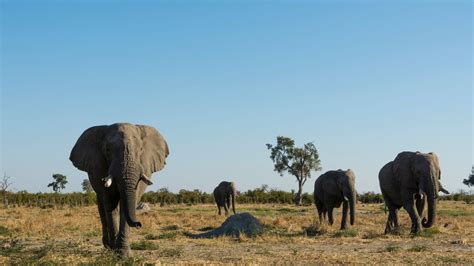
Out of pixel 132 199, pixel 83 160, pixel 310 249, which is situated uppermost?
pixel 83 160

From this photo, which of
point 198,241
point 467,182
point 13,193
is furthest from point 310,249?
point 467,182

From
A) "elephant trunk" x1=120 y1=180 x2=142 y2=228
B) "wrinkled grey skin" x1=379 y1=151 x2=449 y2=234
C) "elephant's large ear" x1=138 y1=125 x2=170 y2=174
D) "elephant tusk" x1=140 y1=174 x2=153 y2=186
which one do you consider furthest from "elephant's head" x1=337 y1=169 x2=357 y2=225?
"elephant trunk" x1=120 y1=180 x2=142 y2=228

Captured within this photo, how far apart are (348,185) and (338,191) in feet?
3.34

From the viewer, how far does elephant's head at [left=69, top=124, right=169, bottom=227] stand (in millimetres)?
12109

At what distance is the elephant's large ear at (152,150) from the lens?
13141 mm

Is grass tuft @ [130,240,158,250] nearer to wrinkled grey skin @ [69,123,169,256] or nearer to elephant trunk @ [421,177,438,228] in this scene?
wrinkled grey skin @ [69,123,169,256]

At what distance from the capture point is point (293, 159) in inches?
3329

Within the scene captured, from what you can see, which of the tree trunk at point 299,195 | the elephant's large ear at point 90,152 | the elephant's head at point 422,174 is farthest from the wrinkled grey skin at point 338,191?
the tree trunk at point 299,195

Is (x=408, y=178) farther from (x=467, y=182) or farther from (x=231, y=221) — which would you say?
(x=467, y=182)

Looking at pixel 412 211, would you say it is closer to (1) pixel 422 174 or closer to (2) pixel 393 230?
(2) pixel 393 230

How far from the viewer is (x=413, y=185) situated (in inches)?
812

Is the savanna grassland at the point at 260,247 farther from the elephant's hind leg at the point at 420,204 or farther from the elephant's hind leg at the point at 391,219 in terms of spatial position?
the elephant's hind leg at the point at 420,204

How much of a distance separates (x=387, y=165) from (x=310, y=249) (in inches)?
345

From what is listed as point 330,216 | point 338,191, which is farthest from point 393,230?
point 330,216
